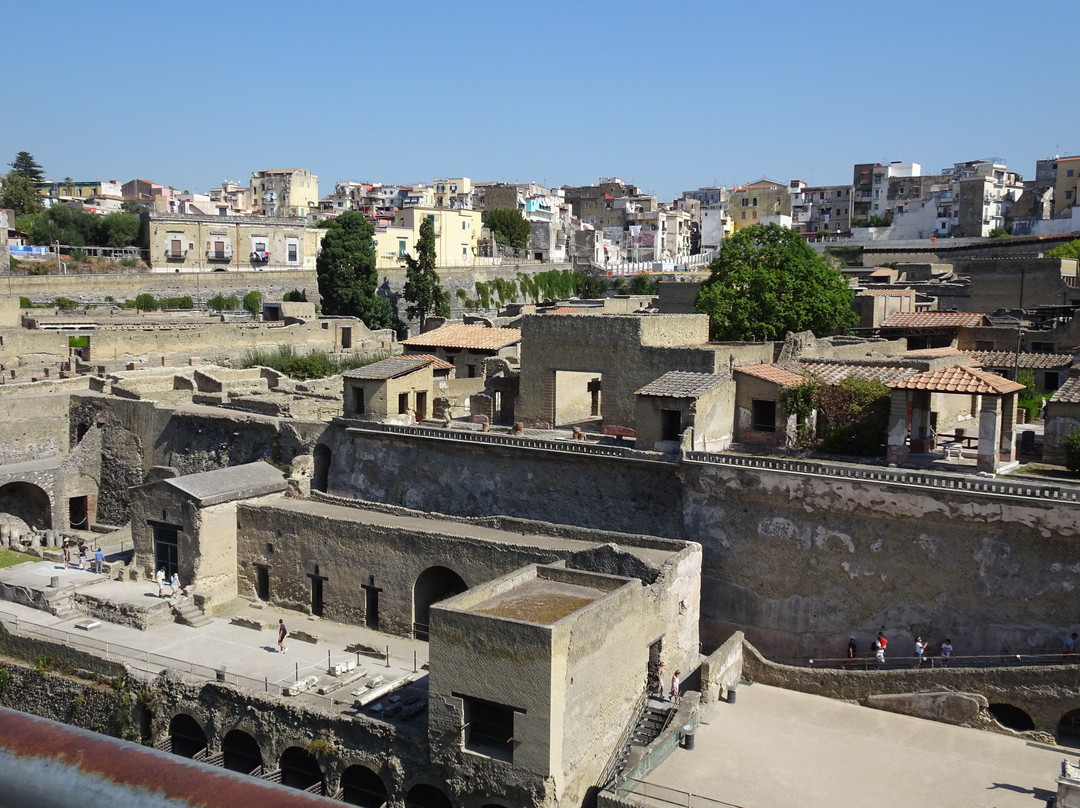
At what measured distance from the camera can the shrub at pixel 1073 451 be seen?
23281mm

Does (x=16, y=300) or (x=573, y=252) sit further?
(x=573, y=252)

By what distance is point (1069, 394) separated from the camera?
25.4 metres

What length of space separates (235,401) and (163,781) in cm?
3399

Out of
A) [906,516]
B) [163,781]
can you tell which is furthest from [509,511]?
[163,781]

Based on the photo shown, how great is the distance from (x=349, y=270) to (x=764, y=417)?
3588cm

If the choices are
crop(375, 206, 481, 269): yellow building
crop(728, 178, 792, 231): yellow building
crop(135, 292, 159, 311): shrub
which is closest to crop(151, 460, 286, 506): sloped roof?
crop(135, 292, 159, 311): shrub

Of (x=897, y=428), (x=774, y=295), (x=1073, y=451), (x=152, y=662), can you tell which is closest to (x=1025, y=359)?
(x=774, y=295)

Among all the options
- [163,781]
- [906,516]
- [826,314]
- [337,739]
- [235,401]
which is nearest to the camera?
[163,781]

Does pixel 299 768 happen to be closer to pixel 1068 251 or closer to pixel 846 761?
pixel 846 761

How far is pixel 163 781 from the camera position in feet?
9.05

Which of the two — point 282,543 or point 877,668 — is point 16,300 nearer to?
point 282,543

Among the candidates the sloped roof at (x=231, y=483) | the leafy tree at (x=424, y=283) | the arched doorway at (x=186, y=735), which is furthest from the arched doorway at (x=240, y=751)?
the leafy tree at (x=424, y=283)

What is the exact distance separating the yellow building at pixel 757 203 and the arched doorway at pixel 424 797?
91127 mm

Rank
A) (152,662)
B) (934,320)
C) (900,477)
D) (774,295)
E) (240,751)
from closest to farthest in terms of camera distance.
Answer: (240,751)
(900,477)
(152,662)
(774,295)
(934,320)
